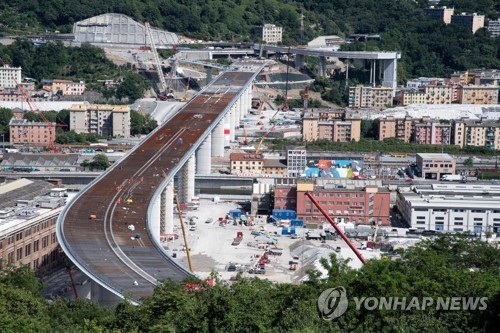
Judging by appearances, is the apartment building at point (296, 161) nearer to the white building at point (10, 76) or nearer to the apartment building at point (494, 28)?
the white building at point (10, 76)

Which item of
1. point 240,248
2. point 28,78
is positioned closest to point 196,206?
point 240,248

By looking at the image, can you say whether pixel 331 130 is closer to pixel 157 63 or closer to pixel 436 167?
pixel 436 167

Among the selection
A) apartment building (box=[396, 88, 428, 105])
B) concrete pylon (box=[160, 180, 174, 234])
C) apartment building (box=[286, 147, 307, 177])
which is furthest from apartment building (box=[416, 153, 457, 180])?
apartment building (box=[396, 88, 428, 105])

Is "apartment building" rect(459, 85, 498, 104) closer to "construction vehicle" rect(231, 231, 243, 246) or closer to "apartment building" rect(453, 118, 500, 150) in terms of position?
"apartment building" rect(453, 118, 500, 150)

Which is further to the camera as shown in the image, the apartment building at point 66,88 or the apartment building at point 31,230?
the apartment building at point 66,88

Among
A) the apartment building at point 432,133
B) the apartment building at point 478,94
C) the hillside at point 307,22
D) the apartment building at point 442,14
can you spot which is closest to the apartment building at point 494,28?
the hillside at point 307,22

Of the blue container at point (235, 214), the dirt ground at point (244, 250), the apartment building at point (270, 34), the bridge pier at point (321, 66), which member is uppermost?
the apartment building at point (270, 34)

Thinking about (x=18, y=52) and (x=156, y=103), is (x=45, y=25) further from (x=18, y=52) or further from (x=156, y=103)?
(x=156, y=103)
